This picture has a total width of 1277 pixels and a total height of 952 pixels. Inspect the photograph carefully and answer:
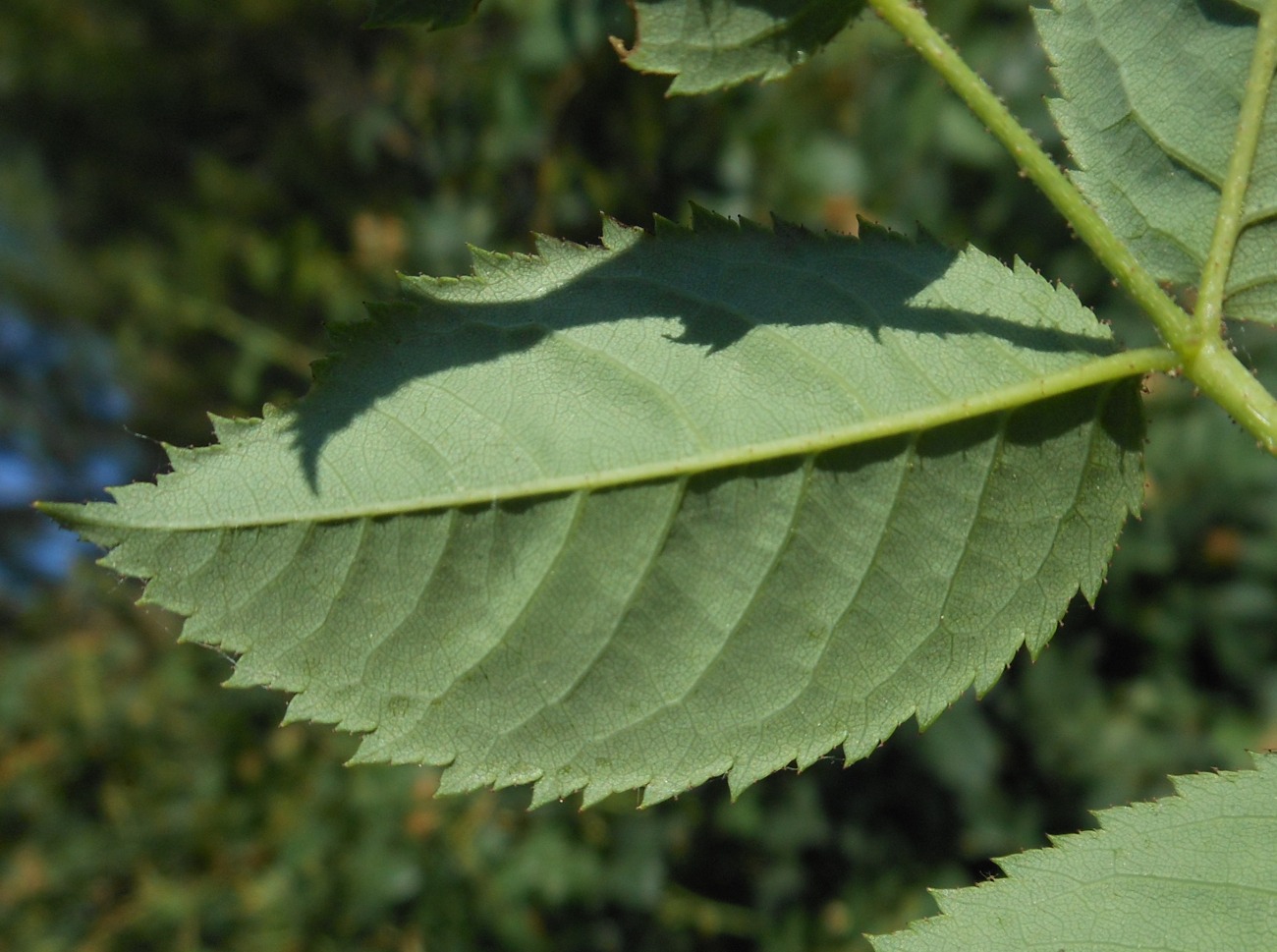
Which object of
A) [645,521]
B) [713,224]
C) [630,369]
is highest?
[713,224]

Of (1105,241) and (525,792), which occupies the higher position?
(1105,241)

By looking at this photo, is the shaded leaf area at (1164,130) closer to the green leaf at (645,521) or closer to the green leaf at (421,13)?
the green leaf at (645,521)

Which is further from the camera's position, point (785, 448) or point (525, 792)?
point (525, 792)

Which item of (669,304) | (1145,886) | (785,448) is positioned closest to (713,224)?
(669,304)

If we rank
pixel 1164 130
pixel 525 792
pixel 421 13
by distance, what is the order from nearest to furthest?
pixel 421 13 → pixel 1164 130 → pixel 525 792

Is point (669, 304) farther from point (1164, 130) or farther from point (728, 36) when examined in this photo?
point (1164, 130)

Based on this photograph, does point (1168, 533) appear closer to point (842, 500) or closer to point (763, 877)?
point (763, 877)

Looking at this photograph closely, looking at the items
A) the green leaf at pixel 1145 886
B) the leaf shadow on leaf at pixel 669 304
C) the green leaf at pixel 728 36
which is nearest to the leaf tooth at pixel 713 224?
the leaf shadow on leaf at pixel 669 304
